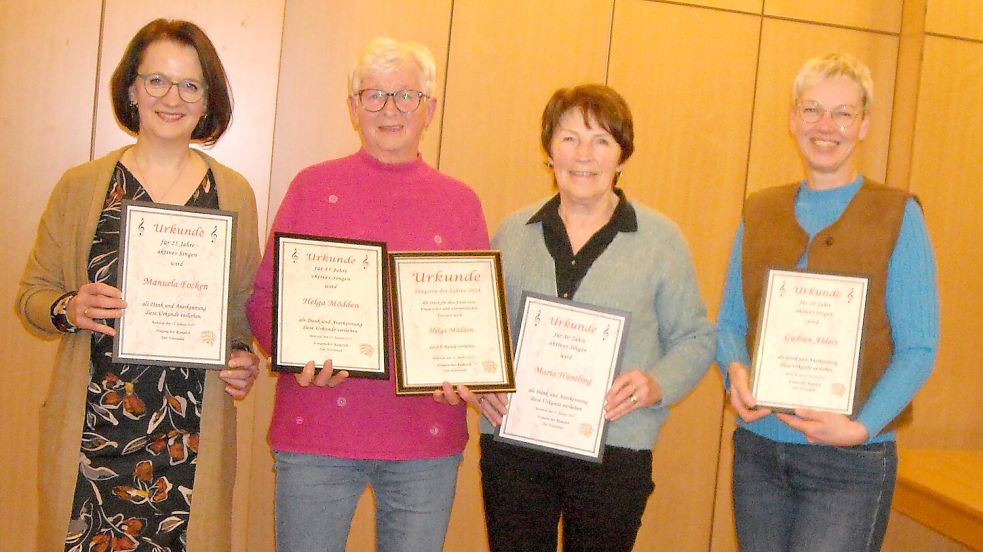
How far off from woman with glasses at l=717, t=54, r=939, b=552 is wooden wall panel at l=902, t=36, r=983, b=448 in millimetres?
2163

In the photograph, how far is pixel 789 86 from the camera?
4.10 meters

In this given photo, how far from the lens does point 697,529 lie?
13.7 ft

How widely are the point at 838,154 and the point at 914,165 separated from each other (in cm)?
219

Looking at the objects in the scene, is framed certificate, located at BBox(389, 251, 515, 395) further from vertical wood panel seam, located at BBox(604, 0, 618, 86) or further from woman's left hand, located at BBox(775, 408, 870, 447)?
vertical wood panel seam, located at BBox(604, 0, 618, 86)

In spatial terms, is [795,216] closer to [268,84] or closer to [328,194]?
[328,194]

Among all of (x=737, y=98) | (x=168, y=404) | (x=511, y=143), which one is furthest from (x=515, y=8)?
(x=168, y=404)

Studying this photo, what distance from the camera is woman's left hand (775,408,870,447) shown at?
6.48 feet

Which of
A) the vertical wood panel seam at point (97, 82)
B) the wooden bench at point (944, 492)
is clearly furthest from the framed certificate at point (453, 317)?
the vertical wood panel seam at point (97, 82)

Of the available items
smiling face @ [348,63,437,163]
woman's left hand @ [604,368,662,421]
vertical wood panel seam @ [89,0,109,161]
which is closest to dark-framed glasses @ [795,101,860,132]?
woman's left hand @ [604,368,662,421]

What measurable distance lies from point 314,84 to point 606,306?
83.7 inches

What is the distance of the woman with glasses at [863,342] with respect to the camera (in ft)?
6.63

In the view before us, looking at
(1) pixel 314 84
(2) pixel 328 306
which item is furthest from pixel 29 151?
(2) pixel 328 306

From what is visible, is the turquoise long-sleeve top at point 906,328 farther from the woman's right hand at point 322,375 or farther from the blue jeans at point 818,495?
the woman's right hand at point 322,375

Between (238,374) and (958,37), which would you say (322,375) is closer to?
(238,374)
